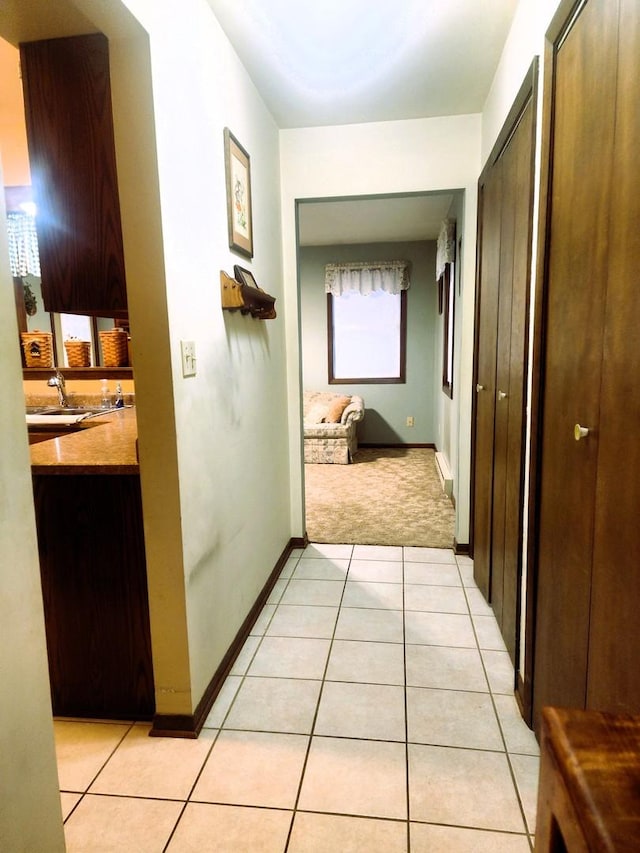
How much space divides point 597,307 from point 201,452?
1.24 metres

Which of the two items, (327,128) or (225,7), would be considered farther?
(327,128)

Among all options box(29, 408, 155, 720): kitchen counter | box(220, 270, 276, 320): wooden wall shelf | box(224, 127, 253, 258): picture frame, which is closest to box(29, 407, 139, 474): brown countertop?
box(29, 408, 155, 720): kitchen counter

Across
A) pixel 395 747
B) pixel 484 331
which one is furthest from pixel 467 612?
pixel 484 331

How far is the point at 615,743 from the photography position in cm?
54

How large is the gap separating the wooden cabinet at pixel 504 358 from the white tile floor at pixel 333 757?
1.04ft

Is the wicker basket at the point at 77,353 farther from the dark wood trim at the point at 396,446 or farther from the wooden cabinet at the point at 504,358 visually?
the dark wood trim at the point at 396,446

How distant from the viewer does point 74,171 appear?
60.3 inches

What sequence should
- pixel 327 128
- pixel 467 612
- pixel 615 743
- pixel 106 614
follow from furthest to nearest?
pixel 327 128
pixel 467 612
pixel 106 614
pixel 615 743

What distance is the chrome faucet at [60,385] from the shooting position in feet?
12.5

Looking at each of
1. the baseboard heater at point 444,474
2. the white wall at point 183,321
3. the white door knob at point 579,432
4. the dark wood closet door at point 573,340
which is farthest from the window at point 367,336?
the white door knob at point 579,432

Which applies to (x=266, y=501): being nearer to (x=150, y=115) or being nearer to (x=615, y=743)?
(x=150, y=115)

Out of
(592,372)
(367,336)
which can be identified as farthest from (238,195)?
(367,336)

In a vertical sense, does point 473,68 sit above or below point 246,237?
above

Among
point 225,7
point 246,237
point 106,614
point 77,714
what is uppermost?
point 225,7
